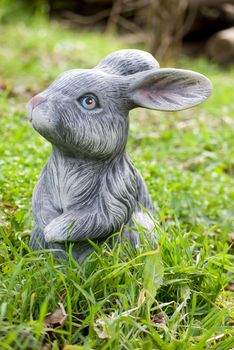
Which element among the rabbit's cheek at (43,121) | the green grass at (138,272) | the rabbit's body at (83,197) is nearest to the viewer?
the green grass at (138,272)

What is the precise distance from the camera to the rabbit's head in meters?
2.17

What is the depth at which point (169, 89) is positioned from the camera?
90.5 inches

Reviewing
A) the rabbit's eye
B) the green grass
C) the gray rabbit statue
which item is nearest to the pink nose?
the gray rabbit statue

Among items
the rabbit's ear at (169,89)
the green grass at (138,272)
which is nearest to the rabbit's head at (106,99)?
the rabbit's ear at (169,89)

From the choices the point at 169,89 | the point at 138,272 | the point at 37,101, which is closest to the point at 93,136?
the point at 37,101

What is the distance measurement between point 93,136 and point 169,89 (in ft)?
1.27

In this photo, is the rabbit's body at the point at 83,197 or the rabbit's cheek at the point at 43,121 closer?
the rabbit's cheek at the point at 43,121

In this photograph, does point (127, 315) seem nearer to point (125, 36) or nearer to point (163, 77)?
point (163, 77)

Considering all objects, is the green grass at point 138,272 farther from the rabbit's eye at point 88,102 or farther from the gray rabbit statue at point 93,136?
the rabbit's eye at point 88,102

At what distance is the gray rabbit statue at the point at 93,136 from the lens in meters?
2.19

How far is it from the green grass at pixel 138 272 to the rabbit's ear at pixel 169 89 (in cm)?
59

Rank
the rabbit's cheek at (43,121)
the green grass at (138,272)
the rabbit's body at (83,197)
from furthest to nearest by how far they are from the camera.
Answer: the rabbit's body at (83,197) < the rabbit's cheek at (43,121) < the green grass at (138,272)

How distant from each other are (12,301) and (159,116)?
12.0 ft

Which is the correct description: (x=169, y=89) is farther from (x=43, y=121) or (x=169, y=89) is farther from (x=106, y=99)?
(x=43, y=121)
